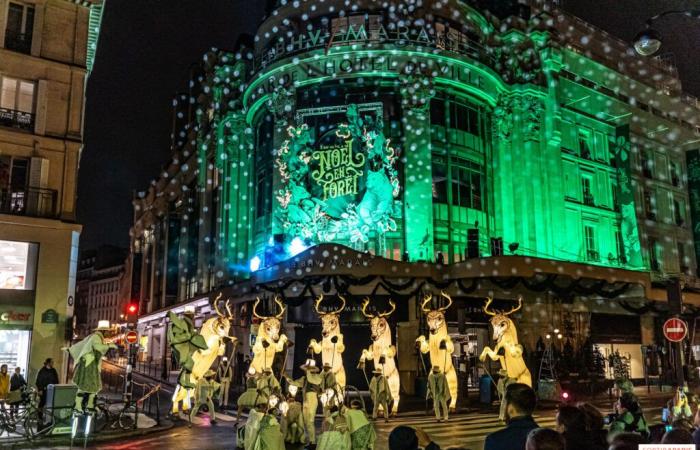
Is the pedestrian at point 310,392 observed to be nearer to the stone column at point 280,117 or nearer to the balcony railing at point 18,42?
the stone column at point 280,117

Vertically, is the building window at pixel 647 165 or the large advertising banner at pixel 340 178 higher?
the building window at pixel 647 165

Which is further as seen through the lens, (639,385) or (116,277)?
(116,277)

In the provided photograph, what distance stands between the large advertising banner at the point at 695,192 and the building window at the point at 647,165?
258 centimetres

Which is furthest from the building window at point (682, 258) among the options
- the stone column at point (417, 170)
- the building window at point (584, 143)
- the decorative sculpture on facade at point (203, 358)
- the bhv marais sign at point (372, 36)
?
the decorative sculpture on facade at point (203, 358)

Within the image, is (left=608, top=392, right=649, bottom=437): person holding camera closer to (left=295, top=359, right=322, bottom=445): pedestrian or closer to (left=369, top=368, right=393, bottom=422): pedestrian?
(left=295, top=359, right=322, bottom=445): pedestrian

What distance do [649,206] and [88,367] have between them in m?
37.8

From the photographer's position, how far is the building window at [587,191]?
3719cm

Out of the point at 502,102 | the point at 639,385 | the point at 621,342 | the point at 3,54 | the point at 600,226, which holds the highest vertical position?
the point at 502,102

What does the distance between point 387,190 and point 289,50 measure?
30.1 feet

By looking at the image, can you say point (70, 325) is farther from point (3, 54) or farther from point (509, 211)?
point (509, 211)

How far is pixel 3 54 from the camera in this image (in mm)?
23156

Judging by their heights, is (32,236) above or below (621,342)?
above

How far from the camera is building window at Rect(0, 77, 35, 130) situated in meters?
23.2

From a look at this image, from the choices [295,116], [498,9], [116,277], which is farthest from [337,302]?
[116,277]
